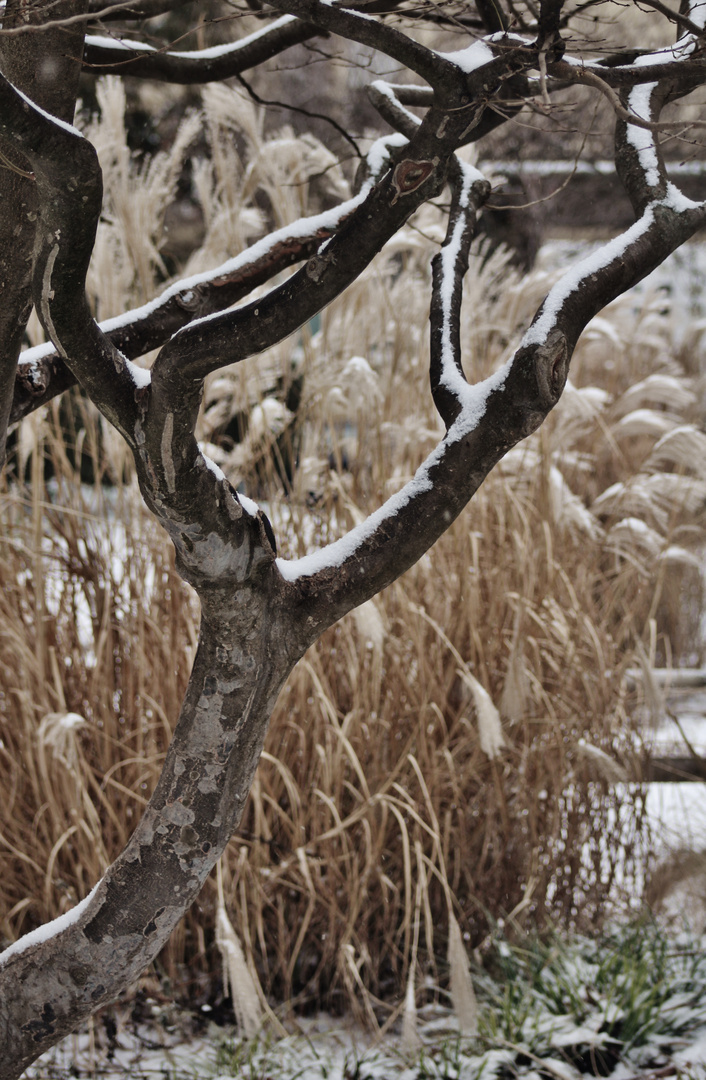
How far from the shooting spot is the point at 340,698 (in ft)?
6.81

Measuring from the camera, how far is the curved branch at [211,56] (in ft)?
4.20

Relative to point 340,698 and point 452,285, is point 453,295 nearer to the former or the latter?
point 452,285

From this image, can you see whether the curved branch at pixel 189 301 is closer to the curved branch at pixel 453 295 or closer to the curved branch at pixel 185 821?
the curved branch at pixel 453 295

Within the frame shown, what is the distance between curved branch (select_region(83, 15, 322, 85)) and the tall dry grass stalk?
1.94 feet

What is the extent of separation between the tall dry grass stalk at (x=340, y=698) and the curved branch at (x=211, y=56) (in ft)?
1.94

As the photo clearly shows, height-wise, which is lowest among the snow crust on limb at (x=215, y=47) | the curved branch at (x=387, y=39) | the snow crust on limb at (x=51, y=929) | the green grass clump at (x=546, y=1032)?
the green grass clump at (x=546, y=1032)

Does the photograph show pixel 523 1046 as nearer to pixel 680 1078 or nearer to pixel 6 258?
pixel 680 1078

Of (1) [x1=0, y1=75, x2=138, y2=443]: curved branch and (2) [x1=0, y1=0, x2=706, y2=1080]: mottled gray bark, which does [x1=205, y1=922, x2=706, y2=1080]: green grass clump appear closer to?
(2) [x1=0, y1=0, x2=706, y2=1080]: mottled gray bark

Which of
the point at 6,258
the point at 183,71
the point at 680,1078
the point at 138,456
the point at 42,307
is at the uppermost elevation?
the point at 183,71

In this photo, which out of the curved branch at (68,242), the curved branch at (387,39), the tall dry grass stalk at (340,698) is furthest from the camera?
the tall dry grass stalk at (340,698)

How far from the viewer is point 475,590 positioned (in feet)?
6.93

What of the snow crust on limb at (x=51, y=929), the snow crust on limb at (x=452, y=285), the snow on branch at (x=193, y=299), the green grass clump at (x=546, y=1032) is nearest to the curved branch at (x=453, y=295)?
the snow crust on limb at (x=452, y=285)

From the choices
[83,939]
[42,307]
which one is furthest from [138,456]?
[83,939]

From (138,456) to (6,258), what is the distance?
309 millimetres
